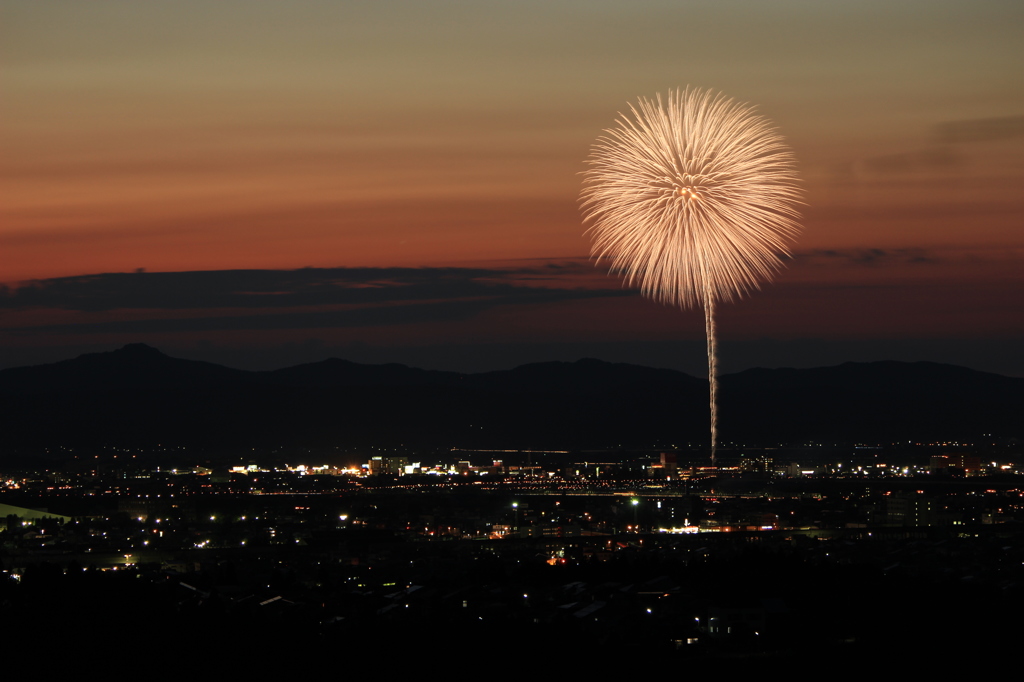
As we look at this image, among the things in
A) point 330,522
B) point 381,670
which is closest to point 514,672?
point 381,670

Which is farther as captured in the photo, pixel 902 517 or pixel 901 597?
pixel 902 517

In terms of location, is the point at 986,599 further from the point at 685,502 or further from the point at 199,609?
the point at 685,502

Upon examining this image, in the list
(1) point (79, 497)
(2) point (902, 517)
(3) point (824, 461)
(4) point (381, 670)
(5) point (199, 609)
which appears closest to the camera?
(4) point (381, 670)

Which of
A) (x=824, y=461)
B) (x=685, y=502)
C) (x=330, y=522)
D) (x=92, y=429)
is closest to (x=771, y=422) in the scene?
(x=824, y=461)

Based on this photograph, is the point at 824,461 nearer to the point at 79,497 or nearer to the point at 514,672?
the point at 79,497

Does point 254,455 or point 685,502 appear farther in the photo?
point 254,455

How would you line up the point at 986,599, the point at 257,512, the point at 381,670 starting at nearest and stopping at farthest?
the point at 381,670
the point at 986,599
the point at 257,512

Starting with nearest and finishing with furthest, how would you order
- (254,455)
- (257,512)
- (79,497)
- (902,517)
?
(902,517)
(257,512)
(79,497)
(254,455)

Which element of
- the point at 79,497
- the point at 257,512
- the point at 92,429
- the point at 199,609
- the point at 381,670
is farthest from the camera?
the point at 92,429
